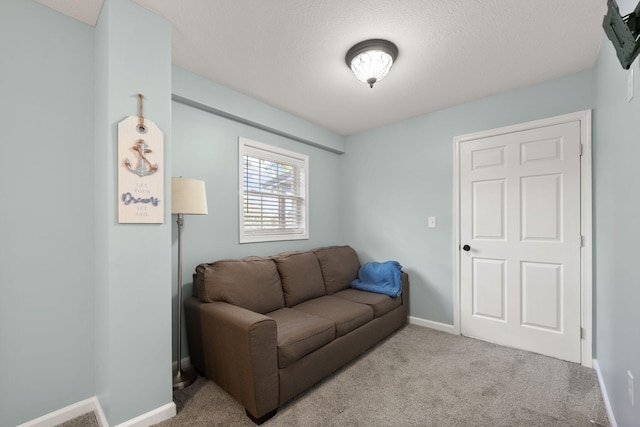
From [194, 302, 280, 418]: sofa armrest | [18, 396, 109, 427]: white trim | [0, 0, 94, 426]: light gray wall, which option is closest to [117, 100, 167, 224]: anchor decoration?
[0, 0, 94, 426]: light gray wall

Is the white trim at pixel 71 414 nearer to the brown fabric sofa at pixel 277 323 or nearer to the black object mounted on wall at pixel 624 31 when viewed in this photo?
the brown fabric sofa at pixel 277 323

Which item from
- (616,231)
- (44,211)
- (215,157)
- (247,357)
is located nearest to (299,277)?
(247,357)

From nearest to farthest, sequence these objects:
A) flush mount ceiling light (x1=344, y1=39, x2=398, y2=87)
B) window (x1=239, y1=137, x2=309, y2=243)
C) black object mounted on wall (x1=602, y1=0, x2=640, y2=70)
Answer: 1. black object mounted on wall (x1=602, y1=0, x2=640, y2=70)
2. flush mount ceiling light (x1=344, y1=39, x2=398, y2=87)
3. window (x1=239, y1=137, x2=309, y2=243)

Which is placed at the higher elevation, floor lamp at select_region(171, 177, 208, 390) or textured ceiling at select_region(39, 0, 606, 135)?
textured ceiling at select_region(39, 0, 606, 135)

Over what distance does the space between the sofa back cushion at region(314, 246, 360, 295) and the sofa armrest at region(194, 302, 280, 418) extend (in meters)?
1.38

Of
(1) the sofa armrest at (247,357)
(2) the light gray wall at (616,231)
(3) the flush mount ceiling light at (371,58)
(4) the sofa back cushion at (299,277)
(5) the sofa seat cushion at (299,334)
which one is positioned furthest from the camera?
(4) the sofa back cushion at (299,277)

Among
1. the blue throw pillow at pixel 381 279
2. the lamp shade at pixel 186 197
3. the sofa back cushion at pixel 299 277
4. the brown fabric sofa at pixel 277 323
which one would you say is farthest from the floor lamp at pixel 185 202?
the blue throw pillow at pixel 381 279

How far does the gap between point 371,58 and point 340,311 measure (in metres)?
2.05

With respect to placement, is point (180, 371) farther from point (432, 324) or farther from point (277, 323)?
point (432, 324)

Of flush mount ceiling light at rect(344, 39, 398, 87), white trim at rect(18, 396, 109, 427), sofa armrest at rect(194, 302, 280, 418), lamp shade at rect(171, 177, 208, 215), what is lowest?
white trim at rect(18, 396, 109, 427)

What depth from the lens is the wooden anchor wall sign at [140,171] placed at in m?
1.57

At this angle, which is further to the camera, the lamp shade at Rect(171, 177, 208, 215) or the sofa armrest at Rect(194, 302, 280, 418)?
the lamp shade at Rect(171, 177, 208, 215)

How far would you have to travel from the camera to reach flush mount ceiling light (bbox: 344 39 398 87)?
6.34 ft

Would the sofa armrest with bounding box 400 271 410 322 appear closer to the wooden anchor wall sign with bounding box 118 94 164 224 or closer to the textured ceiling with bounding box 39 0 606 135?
the textured ceiling with bounding box 39 0 606 135
